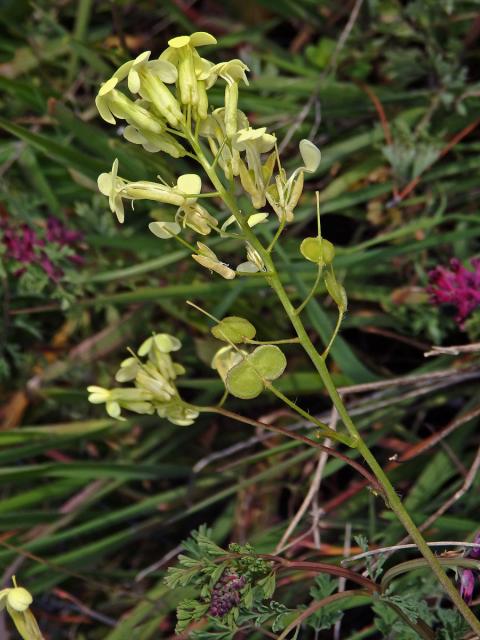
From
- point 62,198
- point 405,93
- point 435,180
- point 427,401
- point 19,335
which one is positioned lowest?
point 19,335

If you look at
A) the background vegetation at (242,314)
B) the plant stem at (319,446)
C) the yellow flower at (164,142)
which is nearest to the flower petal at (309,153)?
the yellow flower at (164,142)

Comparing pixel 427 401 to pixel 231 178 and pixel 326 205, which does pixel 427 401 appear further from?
pixel 231 178

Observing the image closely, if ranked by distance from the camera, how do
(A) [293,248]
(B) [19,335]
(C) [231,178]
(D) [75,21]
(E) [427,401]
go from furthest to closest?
(D) [75,21]
(B) [19,335]
(A) [293,248]
(E) [427,401]
(C) [231,178]

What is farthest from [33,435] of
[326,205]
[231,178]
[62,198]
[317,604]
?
[231,178]

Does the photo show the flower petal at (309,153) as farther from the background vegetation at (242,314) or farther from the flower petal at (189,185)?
the background vegetation at (242,314)

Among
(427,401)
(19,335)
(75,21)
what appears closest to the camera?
(427,401)

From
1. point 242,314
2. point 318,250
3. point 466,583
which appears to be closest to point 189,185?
point 318,250
